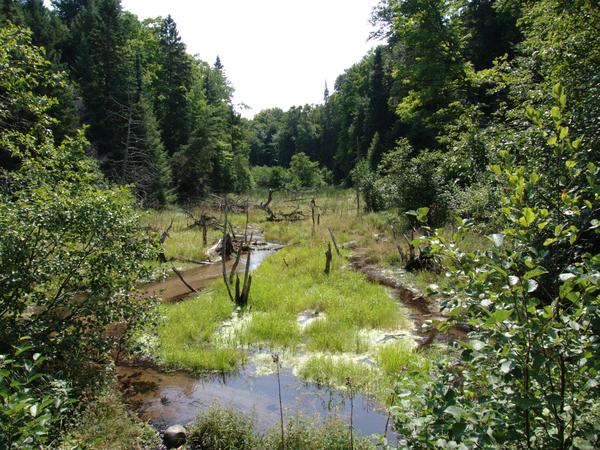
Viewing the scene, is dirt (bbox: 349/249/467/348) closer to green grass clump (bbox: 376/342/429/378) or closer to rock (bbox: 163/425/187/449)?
green grass clump (bbox: 376/342/429/378)

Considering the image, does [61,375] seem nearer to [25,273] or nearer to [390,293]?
[25,273]

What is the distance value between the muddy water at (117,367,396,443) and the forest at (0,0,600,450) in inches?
1.9

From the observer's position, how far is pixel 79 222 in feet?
19.2

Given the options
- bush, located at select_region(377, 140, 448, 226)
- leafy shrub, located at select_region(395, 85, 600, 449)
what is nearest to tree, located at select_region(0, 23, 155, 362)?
leafy shrub, located at select_region(395, 85, 600, 449)

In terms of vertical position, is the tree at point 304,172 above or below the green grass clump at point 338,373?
above

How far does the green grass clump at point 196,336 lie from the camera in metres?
7.94

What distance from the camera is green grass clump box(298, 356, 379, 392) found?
695 cm

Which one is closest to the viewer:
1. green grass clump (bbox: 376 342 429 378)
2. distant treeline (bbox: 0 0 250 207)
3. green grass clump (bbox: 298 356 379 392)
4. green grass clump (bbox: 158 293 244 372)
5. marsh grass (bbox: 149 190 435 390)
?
green grass clump (bbox: 298 356 379 392)

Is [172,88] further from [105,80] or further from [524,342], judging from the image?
[524,342]

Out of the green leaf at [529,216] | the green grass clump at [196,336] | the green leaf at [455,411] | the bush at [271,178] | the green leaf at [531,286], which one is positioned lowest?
the green grass clump at [196,336]

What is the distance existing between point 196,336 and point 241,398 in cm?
277

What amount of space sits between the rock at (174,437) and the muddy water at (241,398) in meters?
0.45

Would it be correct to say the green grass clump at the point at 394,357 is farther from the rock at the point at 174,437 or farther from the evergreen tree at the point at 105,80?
the evergreen tree at the point at 105,80

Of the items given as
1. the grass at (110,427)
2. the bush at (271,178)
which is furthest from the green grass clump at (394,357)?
the bush at (271,178)
